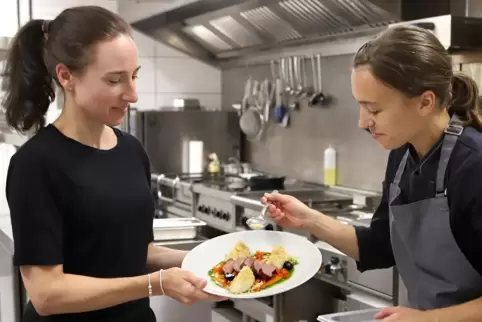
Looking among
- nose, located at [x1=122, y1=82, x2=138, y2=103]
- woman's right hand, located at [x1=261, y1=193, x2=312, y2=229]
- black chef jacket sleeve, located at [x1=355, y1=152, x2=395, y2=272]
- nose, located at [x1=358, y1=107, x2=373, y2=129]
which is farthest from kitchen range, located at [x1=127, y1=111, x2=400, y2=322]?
nose, located at [x1=358, y1=107, x2=373, y2=129]

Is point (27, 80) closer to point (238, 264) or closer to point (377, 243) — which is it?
point (238, 264)

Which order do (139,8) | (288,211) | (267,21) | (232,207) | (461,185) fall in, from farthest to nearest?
(139,8)
(267,21)
(232,207)
(288,211)
(461,185)

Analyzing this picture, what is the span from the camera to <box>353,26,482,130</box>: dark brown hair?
4.05 ft

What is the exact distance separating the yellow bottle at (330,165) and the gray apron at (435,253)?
186 centimetres

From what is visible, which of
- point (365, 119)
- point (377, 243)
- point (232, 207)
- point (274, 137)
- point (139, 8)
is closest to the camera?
point (365, 119)

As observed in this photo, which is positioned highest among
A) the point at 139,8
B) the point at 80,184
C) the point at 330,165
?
the point at 139,8

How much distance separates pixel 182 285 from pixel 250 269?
235mm

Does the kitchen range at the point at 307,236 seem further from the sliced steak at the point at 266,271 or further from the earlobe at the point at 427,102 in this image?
the earlobe at the point at 427,102

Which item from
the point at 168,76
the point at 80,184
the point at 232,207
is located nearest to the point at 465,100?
the point at 80,184

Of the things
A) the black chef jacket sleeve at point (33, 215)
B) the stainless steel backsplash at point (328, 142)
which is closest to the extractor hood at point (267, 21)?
the stainless steel backsplash at point (328, 142)

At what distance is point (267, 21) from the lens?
348 centimetres

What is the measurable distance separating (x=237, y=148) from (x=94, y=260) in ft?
9.95

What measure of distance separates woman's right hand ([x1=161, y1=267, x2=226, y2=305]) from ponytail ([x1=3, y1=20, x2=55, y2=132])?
45cm

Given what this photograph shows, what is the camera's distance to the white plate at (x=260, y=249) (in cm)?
139
